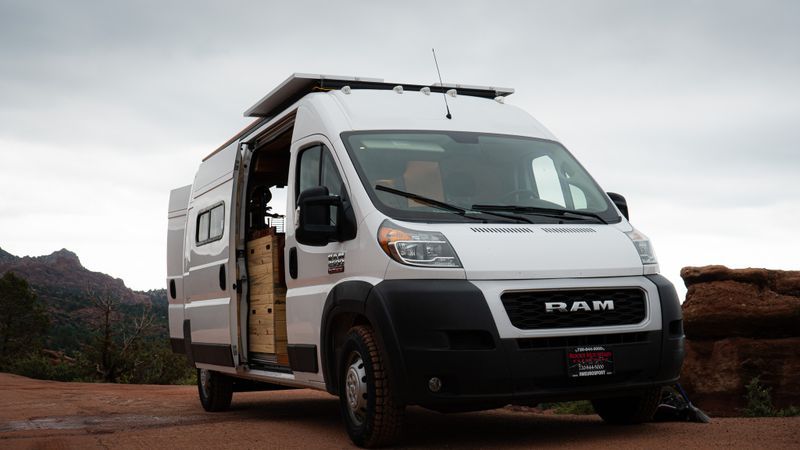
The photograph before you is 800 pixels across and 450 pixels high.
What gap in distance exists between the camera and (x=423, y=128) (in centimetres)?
780

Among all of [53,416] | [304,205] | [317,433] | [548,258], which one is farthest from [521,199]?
[53,416]

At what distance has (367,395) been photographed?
661 cm

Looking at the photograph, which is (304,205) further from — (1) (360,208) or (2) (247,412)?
(2) (247,412)

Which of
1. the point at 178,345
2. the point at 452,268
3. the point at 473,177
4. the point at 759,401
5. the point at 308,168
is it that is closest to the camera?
the point at 452,268

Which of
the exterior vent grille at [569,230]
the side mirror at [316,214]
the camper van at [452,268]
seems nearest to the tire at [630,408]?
the camper van at [452,268]

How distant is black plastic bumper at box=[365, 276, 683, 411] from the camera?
6258 mm

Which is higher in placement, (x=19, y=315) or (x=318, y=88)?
(x=19, y=315)

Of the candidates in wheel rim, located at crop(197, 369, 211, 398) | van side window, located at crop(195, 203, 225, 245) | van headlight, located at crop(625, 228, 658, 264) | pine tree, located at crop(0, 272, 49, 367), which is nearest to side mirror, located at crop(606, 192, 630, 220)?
van headlight, located at crop(625, 228, 658, 264)

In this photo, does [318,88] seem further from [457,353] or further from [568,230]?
[457,353]

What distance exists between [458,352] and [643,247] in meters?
1.77

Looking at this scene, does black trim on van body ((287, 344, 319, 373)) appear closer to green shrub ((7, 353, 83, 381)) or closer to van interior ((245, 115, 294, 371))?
van interior ((245, 115, 294, 371))

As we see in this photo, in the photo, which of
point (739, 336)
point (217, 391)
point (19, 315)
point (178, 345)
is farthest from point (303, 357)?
point (19, 315)

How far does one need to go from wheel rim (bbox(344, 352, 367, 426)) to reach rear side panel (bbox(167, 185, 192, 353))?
580 cm

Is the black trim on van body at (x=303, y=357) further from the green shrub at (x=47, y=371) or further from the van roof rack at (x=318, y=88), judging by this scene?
the green shrub at (x=47, y=371)
